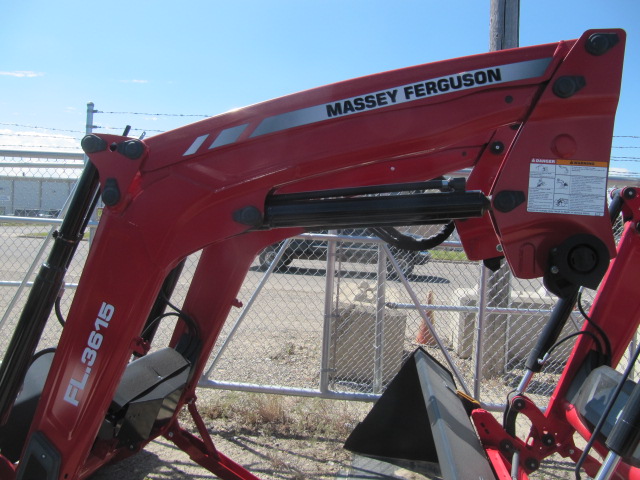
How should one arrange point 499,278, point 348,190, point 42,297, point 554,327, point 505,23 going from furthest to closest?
point 505,23 → point 499,278 → point 554,327 → point 42,297 → point 348,190

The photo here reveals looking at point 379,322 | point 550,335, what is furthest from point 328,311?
point 550,335

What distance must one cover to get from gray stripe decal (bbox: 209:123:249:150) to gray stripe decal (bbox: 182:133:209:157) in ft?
0.15

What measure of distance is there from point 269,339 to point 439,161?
5908 mm

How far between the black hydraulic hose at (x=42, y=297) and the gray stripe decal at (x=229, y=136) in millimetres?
577

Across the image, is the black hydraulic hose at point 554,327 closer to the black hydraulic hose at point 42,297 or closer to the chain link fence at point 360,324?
the chain link fence at point 360,324

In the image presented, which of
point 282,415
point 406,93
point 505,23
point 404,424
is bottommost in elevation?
point 282,415

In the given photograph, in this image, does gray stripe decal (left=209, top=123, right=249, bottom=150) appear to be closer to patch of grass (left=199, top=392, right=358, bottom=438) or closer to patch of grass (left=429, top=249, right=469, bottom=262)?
patch of grass (left=199, top=392, right=358, bottom=438)

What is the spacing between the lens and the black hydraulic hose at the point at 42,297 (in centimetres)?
214

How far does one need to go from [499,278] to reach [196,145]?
4.34 meters

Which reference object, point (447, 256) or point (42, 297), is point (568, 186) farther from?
point (447, 256)

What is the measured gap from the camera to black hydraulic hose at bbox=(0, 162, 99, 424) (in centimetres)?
214

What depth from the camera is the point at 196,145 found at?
1.95m

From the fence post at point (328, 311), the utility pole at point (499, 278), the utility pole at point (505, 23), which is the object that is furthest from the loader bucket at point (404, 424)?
the utility pole at point (505, 23)

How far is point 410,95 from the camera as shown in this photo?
1887 mm
